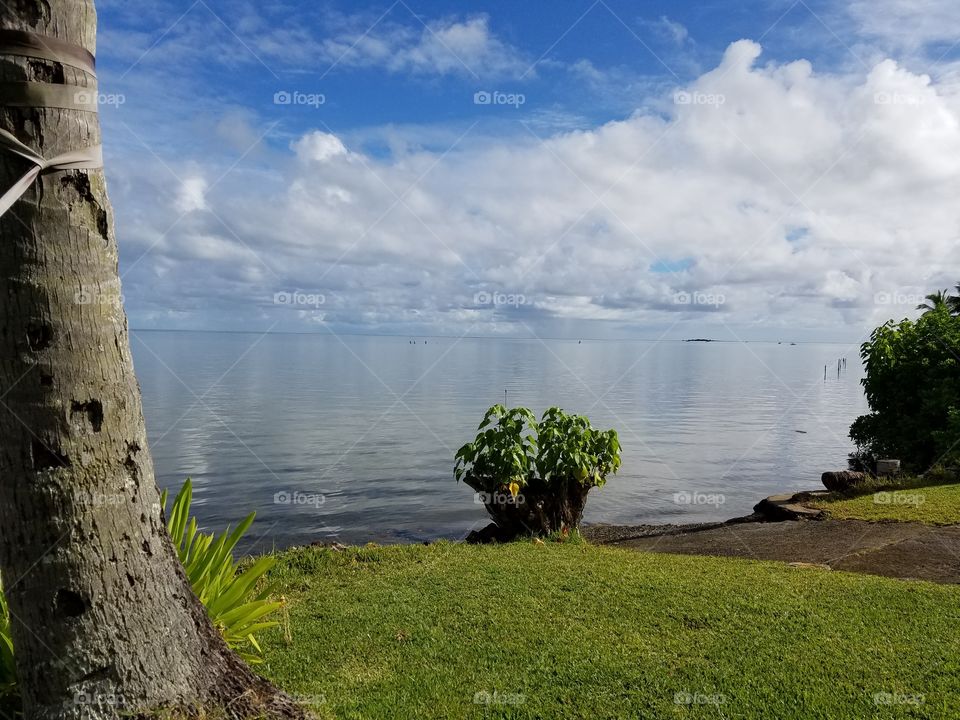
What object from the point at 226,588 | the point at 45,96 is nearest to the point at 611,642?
the point at 226,588

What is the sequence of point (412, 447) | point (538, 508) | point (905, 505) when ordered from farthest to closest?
point (412, 447)
point (905, 505)
point (538, 508)

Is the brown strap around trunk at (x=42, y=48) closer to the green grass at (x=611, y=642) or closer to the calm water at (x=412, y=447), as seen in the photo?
the green grass at (x=611, y=642)

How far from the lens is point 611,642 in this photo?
613 cm

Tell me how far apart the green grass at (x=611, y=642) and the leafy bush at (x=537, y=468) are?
2.64 m

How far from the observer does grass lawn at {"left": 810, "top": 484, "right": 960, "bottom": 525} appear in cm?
1265

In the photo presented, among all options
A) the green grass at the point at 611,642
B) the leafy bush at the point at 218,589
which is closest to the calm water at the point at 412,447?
the green grass at the point at 611,642

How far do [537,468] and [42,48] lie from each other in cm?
991

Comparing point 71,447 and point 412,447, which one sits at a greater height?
point 71,447

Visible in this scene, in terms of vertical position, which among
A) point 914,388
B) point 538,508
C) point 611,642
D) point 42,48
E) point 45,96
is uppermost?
point 42,48

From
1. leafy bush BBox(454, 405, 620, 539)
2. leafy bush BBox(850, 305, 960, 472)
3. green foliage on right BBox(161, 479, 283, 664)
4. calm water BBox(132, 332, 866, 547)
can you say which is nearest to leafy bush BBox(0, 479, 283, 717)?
green foliage on right BBox(161, 479, 283, 664)

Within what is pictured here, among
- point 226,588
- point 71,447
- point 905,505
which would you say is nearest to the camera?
point 71,447

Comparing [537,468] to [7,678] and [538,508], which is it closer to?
[538,508]

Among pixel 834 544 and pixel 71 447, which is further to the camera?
pixel 834 544

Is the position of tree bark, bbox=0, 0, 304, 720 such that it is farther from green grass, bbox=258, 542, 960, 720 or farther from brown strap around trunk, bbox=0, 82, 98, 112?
green grass, bbox=258, 542, 960, 720
